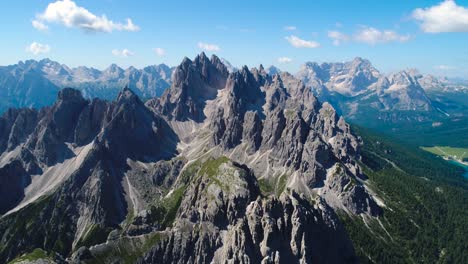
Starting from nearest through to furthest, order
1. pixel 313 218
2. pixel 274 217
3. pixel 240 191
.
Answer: pixel 274 217
pixel 313 218
pixel 240 191

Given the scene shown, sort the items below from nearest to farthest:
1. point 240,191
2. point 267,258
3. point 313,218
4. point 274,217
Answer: point 267,258, point 274,217, point 313,218, point 240,191

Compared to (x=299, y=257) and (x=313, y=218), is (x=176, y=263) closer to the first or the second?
(x=299, y=257)

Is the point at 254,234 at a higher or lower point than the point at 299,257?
higher

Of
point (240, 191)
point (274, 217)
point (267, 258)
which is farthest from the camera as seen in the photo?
point (240, 191)

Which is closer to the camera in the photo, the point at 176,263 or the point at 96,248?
the point at 96,248

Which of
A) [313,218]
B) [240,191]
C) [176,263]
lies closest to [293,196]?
[313,218]

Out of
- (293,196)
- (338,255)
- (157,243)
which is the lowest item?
(338,255)

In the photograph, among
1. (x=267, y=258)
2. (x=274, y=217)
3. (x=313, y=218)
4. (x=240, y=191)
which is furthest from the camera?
(x=240, y=191)

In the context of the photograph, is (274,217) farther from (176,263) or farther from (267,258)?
(176,263)

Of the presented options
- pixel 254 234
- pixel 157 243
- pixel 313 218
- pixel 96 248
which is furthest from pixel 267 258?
pixel 96 248
